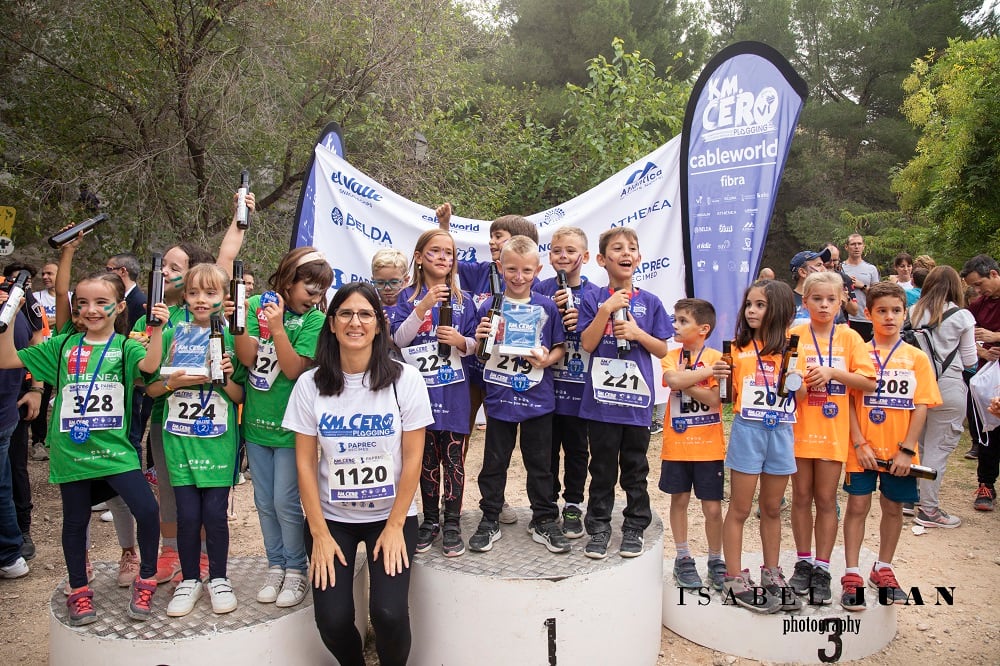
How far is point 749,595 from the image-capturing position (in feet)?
12.7

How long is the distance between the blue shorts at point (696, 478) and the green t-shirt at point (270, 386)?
1.99m

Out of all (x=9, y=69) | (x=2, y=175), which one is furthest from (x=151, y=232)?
(x=9, y=69)

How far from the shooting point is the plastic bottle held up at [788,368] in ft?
12.0

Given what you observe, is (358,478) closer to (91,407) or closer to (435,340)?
(435,340)

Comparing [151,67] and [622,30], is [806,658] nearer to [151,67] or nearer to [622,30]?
[151,67]

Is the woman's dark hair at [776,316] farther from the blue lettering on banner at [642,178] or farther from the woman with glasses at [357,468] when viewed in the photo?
the blue lettering on banner at [642,178]

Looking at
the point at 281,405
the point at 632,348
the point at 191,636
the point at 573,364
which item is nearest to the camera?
the point at 191,636

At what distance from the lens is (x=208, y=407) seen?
3.58 m

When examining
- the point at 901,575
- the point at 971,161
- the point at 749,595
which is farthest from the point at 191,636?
the point at 971,161

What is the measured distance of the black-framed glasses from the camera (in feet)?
10.9

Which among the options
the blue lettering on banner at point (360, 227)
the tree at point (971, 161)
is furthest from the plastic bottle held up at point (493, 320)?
the tree at point (971, 161)

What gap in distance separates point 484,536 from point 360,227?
373 centimetres

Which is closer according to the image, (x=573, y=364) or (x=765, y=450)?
(x=765, y=450)

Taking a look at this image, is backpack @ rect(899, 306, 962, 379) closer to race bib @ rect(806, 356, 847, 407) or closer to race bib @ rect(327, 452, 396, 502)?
race bib @ rect(806, 356, 847, 407)
